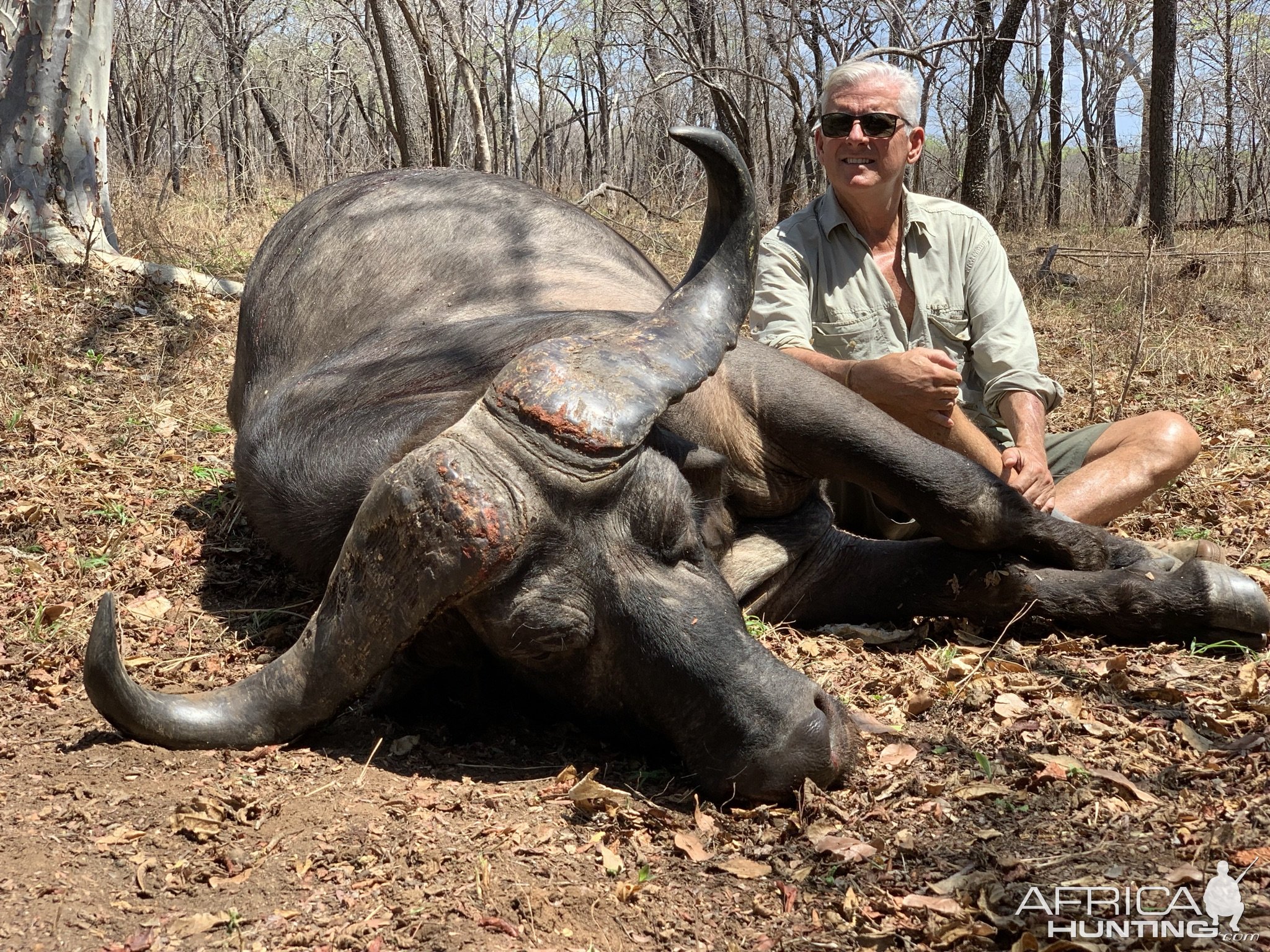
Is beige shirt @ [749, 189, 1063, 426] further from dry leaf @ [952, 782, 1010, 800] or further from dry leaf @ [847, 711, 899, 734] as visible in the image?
dry leaf @ [952, 782, 1010, 800]

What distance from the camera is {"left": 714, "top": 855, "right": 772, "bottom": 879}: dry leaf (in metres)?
2.46

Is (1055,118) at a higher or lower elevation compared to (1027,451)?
higher

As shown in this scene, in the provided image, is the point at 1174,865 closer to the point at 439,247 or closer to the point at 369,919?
the point at 369,919

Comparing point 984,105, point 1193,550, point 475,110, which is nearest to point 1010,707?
point 1193,550

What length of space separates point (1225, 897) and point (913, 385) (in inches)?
80.9

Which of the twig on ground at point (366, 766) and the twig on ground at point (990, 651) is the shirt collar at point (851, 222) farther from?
the twig on ground at point (366, 766)

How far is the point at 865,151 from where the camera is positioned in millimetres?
4605

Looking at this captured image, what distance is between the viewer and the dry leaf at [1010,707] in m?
3.08

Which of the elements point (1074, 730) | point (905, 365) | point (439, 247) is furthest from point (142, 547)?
point (1074, 730)

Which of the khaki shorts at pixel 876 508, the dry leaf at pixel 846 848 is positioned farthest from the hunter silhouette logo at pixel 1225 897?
the khaki shorts at pixel 876 508

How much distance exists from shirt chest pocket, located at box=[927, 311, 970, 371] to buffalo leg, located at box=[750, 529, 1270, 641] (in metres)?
1.03

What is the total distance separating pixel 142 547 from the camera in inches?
177

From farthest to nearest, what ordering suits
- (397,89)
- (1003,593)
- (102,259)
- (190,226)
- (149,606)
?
(190,226)
(397,89)
(102,259)
(149,606)
(1003,593)

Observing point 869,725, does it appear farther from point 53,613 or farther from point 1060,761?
point 53,613
